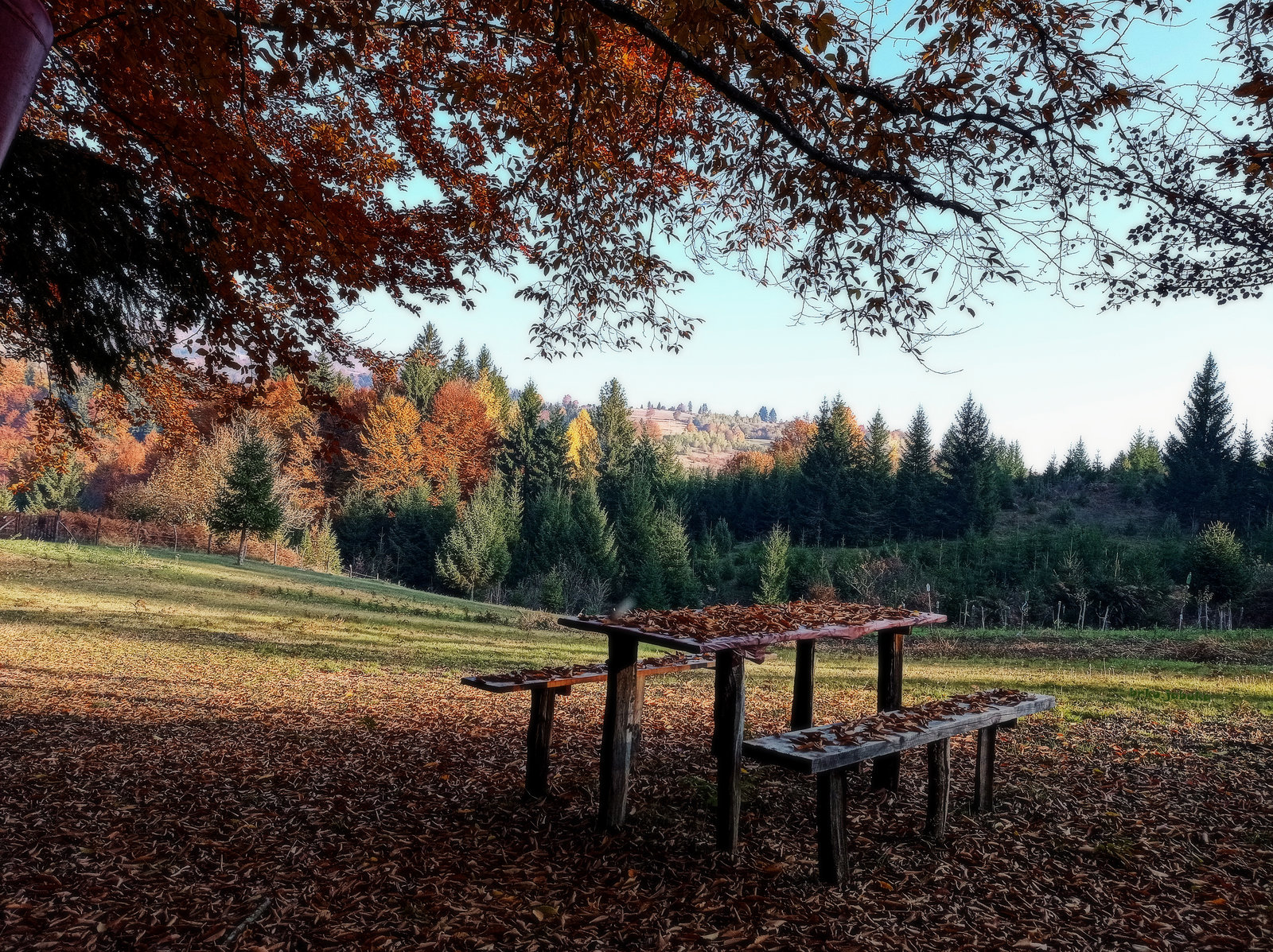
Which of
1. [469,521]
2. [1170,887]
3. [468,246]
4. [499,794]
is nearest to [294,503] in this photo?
[469,521]

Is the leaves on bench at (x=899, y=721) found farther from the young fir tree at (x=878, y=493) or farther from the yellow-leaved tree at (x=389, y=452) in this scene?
the young fir tree at (x=878, y=493)

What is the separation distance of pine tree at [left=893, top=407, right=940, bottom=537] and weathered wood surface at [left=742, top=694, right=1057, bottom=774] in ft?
166

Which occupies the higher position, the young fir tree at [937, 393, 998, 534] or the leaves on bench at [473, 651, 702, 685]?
the young fir tree at [937, 393, 998, 534]

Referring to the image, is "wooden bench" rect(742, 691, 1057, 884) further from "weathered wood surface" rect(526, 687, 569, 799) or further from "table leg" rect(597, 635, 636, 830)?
"weathered wood surface" rect(526, 687, 569, 799)

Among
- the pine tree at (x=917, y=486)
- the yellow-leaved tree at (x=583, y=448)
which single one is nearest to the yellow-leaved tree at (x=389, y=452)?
the yellow-leaved tree at (x=583, y=448)

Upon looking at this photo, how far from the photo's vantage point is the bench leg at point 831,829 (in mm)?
3859

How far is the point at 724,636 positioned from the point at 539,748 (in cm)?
159

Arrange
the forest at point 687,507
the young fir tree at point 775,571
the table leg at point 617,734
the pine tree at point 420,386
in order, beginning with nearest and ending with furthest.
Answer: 1. the table leg at point 617,734
2. the forest at point 687,507
3. the young fir tree at point 775,571
4. the pine tree at point 420,386

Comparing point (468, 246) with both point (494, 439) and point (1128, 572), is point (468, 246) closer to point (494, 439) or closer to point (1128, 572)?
point (1128, 572)

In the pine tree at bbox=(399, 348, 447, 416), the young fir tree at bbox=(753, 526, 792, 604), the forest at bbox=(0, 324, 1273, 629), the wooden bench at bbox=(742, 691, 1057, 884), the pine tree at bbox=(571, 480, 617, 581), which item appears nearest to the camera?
the wooden bench at bbox=(742, 691, 1057, 884)

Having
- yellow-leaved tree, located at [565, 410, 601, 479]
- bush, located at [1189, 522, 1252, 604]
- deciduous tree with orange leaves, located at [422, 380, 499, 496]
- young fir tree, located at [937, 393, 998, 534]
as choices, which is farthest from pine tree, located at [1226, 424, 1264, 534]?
deciduous tree with orange leaves, located at [422, 380, 499, 496]

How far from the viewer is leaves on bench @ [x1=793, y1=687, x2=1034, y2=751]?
4008mm

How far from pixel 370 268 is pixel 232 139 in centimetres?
157

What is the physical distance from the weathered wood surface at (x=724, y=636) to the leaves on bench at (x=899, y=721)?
0.57m
